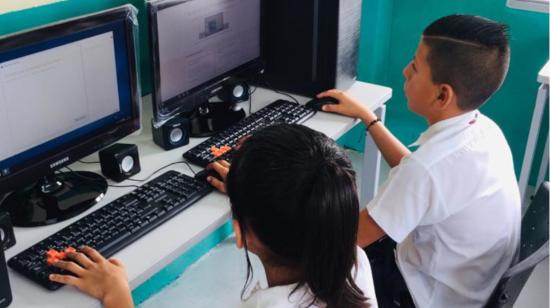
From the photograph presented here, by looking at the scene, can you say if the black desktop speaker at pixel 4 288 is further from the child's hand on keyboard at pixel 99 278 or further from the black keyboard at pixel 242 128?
the black keyboard at pixel 242 128

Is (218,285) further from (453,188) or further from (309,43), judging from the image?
(453,188)

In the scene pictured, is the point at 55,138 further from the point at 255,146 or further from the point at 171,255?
the point at 255,146

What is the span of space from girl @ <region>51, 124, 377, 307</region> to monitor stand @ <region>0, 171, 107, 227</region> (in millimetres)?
504

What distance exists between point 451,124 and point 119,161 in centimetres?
78

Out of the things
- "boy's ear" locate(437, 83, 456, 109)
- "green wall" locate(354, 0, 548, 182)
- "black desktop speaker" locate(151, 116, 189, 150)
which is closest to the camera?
"boy's ear" locate(437, 83, 456, 109)

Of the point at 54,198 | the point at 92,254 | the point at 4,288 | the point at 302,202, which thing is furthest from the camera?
the point at 54,198

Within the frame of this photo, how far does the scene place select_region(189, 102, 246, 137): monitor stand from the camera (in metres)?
1.68

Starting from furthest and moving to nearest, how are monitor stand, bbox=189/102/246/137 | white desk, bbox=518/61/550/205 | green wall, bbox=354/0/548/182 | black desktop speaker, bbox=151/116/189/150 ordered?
1. green wall, bbox=354/0/548/182
2. white desk, bbox=518/61/550/205
3. monitor stand, bbox=189/102/246/137
4. black desktop speaker, bbox=151/116/189/150

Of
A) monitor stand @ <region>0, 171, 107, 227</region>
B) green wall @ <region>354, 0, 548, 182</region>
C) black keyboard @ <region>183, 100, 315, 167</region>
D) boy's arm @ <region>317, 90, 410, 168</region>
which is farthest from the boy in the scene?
green wall @ <region>354, 0, 548, 182</region>

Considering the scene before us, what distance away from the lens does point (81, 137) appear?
1363 mm

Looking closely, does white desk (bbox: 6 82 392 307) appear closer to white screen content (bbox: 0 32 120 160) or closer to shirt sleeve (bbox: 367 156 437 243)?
white screen content (bbox: 0 32 120 160)

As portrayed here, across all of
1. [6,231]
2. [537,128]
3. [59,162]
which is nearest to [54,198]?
[59,162]

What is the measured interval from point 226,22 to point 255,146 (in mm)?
856

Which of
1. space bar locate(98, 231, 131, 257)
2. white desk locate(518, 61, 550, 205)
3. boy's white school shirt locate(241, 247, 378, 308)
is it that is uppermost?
boy's white school shirt locate(241, 247, 378, 308)
